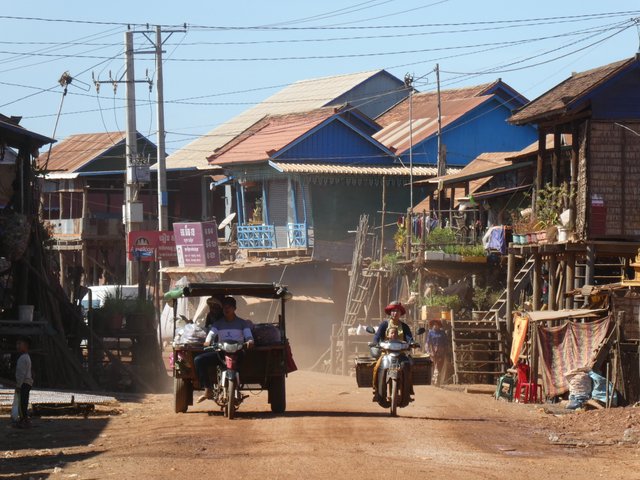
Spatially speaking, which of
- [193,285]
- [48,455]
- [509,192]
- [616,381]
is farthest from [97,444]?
[509,192]

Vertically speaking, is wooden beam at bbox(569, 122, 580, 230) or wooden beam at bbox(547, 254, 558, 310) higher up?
wooden beam at bbox(569, 122, 580, 230)

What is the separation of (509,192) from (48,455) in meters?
25.0

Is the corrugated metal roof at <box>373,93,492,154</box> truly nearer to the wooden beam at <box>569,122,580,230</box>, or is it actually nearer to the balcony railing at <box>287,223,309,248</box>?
the balcony railing at <box>287,223,309,248</box>

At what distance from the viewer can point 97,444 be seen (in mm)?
15086

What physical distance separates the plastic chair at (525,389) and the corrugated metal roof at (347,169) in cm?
2043

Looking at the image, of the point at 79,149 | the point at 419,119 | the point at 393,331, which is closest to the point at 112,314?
the point at 393,331

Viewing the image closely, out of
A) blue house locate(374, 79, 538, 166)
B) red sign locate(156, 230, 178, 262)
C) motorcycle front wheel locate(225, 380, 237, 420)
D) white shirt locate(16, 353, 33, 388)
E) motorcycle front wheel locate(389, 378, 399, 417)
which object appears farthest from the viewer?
blue house locate(374, 79, 538, 166)

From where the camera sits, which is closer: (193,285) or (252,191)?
(193,285)

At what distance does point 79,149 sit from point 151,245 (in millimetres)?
22886

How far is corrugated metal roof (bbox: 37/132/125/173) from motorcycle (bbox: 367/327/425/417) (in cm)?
3826

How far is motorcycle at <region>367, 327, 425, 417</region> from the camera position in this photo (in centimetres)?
1819

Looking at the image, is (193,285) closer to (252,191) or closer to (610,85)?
A: (610,85)

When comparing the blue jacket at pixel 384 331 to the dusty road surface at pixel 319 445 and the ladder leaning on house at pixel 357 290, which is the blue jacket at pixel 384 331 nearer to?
the dusty road surface at pixel 319 445

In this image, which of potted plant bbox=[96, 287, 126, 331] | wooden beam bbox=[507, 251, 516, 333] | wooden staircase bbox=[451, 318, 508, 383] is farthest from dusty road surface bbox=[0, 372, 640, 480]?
wooden beam bbox=[507, 251, 516, 333]
